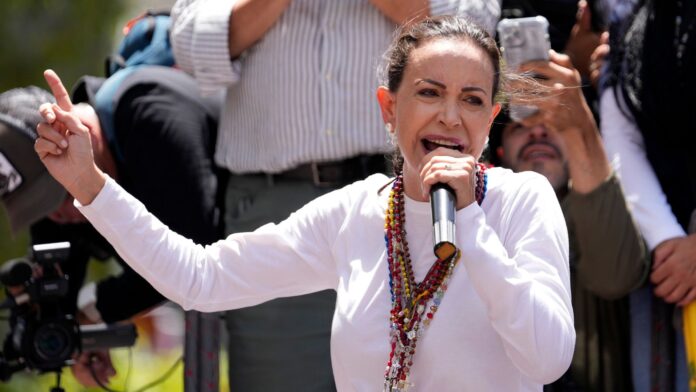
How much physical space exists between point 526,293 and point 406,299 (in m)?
0.31

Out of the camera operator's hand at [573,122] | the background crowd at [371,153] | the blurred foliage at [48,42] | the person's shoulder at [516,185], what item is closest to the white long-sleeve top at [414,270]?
the person's shoulder at [516,185]

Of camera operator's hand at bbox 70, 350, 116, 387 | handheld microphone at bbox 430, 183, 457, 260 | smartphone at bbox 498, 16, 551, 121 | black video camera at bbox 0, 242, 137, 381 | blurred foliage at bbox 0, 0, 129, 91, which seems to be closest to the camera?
handheld microphone at bbox 430, 183, 457, 260

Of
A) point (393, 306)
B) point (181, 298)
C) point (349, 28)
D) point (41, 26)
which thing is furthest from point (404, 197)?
point (41, 26)

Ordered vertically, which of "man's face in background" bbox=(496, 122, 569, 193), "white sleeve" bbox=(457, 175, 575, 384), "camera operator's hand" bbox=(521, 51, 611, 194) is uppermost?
"white sleeve" bbox=(457, 175, 575, 384)

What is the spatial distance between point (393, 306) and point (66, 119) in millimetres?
836

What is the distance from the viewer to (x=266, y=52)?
163 inches

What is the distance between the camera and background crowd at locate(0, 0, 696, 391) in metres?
4.03

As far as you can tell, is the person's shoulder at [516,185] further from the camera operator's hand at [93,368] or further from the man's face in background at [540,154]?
the camera operator's hand at [93,368]

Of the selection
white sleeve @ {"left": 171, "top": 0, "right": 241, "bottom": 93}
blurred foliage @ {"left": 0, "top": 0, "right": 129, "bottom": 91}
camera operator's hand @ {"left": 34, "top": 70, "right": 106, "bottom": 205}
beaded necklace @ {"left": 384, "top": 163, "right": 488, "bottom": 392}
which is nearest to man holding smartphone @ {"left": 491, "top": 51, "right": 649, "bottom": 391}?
white sleeve @ {"left": 171, "top": 0, "right": 241, "bottom": 93}

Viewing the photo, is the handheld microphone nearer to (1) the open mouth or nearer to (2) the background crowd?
(1) the open mouth

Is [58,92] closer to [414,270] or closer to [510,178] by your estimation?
[414,270]

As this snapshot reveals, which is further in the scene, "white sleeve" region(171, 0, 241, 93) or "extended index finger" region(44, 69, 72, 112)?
"white sleeve" region(171, 0, 241, 93)

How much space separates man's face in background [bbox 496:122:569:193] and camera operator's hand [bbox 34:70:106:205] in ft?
6.09

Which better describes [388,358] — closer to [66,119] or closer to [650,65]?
[66,119]
